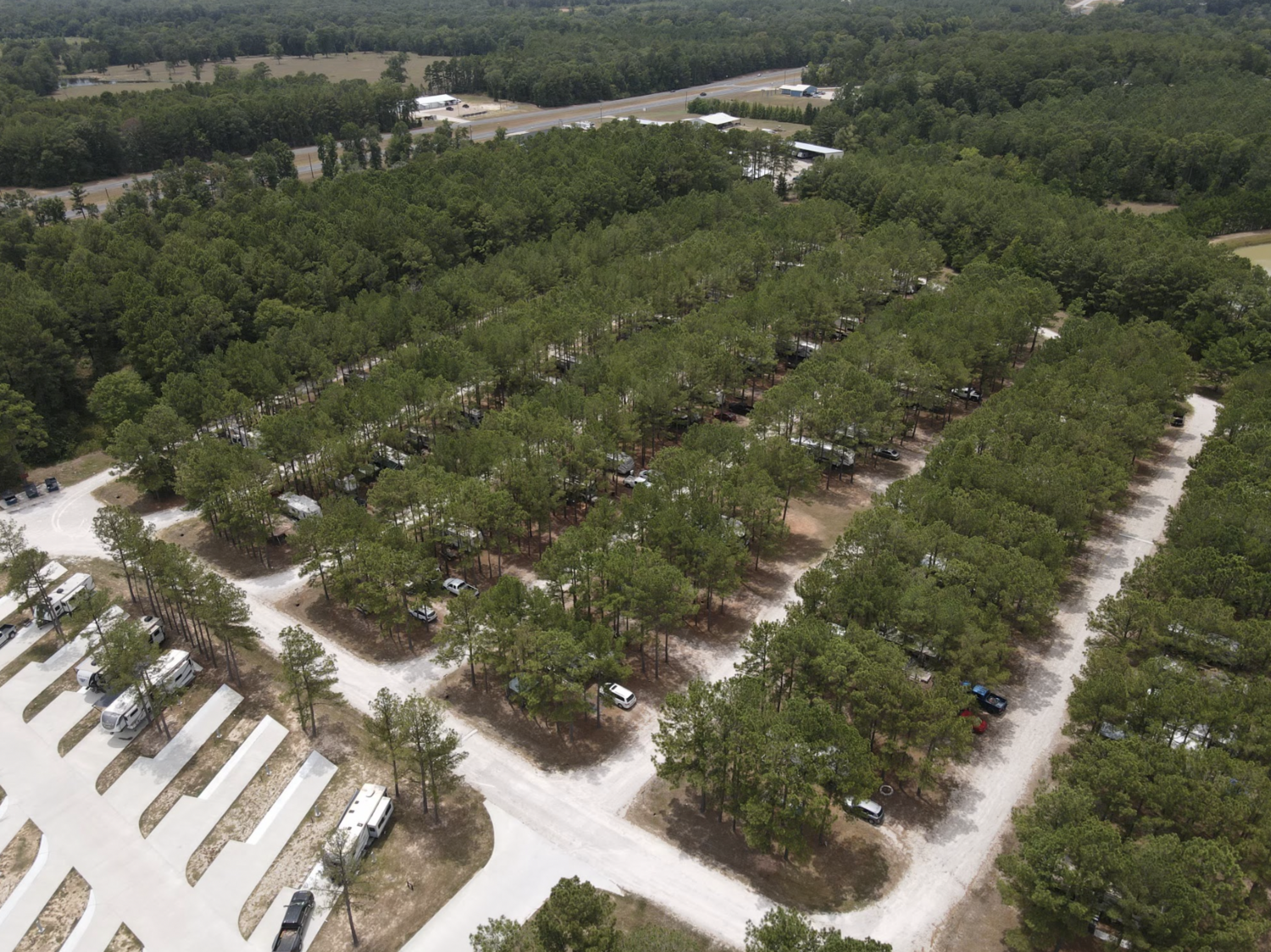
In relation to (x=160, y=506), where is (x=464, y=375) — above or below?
above

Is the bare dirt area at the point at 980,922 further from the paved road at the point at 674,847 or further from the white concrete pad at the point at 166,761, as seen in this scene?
the white concrete pad at the point at 166,761

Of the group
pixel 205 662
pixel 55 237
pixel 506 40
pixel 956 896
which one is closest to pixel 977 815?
pixel 956 896

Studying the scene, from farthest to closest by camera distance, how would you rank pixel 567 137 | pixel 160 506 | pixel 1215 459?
pixel 567 137 < pixel 160 506 < pixel 1215 459

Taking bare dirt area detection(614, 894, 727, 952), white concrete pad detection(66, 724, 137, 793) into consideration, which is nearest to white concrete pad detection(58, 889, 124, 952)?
white concrete pad detection(66, 724, 137, 793)

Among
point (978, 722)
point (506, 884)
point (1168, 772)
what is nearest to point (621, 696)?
point (506, 884)

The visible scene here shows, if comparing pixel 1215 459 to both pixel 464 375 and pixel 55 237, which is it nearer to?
pixel 464 375

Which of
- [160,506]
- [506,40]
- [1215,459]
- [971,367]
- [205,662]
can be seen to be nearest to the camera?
[205,662]

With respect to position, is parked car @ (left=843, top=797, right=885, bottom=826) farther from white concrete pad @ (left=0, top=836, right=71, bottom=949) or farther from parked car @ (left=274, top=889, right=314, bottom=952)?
white concrete pad @ (left=0, top=836, right=71, bottom=949)
